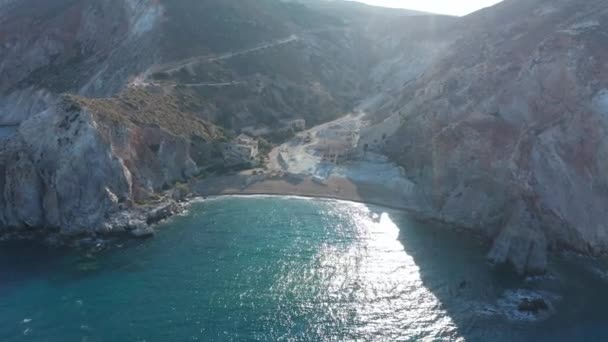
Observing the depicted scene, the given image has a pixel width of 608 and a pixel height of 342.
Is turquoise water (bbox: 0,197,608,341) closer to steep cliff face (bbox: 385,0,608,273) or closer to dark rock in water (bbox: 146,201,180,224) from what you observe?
dark rock in water (bbox: 146,201,180,224)

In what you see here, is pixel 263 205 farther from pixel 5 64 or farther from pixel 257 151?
pixel 5 64

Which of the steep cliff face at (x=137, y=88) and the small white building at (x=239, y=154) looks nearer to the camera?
the steep cliff face at (x=137, y=88)

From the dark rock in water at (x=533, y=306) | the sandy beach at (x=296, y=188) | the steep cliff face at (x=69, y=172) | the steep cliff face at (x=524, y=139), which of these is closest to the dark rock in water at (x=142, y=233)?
the steep cliff face at (x=69, y=172)

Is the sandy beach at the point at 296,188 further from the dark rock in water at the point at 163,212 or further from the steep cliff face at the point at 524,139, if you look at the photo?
the dark rock in water at the point at 163,212

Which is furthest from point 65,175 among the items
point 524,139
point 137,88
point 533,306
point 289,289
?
point 524,139

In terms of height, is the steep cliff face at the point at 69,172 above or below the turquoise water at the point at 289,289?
above

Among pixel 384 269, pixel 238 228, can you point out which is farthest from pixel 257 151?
pixel 384 269

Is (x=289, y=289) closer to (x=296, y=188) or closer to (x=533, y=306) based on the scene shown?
(x=533, y=306)
